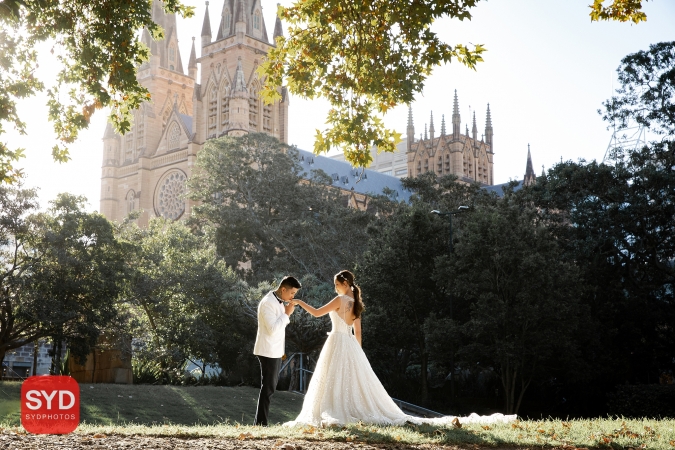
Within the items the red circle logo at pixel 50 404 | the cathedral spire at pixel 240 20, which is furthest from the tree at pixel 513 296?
the cathedral spire at pixel 240 20

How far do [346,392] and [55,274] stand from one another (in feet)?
60.5

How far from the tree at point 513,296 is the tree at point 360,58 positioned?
21.4m

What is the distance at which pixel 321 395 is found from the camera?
1046cm

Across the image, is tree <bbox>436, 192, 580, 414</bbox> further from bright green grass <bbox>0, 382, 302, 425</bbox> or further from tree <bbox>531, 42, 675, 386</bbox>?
bright green grass <bbox>0, 382, 302, 425</bbox>

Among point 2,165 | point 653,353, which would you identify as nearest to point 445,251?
point 653,353

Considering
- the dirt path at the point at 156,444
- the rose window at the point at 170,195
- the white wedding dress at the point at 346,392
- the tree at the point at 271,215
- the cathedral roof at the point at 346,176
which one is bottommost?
the dirt path at the point at 156,444

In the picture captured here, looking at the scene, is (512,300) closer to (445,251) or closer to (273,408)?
(445,251)

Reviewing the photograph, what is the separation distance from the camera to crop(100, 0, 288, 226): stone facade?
73.0m

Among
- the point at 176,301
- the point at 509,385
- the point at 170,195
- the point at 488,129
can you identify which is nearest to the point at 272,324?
the point at 176,301

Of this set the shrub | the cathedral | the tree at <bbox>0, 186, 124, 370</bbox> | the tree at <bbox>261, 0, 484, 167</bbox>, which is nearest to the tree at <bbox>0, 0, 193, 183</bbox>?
the tree at <bbox>261, 0, 484, 167</bbox>

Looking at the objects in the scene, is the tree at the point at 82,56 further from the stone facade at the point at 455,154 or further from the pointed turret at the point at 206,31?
the stone facade at the point at 455,154

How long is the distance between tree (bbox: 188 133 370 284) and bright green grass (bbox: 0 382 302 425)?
21.9 metres

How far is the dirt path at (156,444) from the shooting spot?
7.50 metres

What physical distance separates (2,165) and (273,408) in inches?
448
